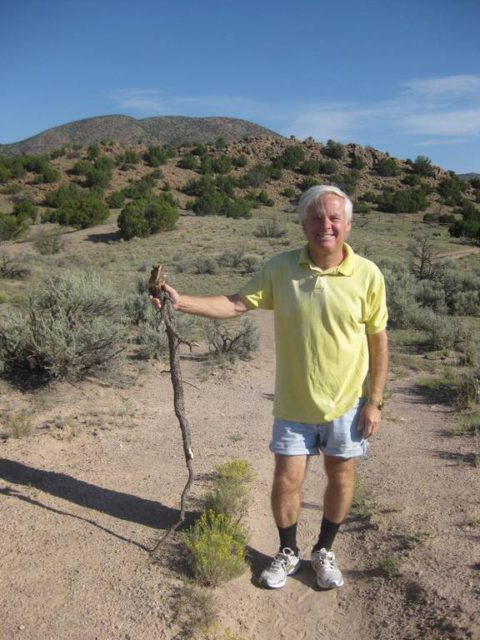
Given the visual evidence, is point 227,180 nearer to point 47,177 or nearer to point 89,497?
point 47,177

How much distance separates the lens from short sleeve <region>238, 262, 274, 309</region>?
3012mm

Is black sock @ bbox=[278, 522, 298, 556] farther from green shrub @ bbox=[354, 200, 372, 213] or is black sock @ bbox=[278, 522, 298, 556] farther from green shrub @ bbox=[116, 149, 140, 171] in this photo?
green shrub @ bbox=[116, 149, 140, 171]

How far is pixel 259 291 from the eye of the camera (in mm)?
3021

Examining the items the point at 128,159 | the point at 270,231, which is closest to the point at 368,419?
the point at 270,231

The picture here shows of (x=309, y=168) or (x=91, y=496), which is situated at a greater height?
(x=309, y=168)

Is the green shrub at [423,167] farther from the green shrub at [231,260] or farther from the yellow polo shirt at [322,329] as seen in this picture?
the yellow polo shirt at [322,329]

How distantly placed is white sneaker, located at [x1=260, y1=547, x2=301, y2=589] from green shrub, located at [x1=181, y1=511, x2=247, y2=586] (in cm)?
14

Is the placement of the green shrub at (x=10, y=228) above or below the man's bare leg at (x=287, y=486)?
below

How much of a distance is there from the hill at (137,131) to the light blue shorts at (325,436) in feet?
289

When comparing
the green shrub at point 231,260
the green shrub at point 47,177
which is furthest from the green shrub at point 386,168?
the green shrub at point 231,260

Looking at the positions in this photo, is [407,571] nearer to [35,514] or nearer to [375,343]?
[375,343]

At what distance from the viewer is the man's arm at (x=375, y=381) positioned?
294 centimetres

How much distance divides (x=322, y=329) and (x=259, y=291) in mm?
392

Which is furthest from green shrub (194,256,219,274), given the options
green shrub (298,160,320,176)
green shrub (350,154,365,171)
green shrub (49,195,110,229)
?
green shrub (350,154,365,171)
